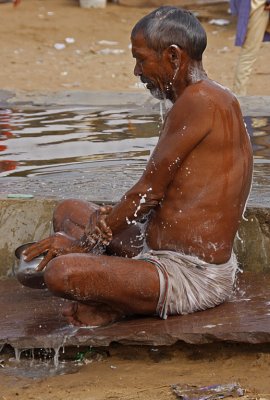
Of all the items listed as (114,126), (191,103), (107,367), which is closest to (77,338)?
(107,367)

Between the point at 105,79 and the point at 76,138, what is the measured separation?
620 cm

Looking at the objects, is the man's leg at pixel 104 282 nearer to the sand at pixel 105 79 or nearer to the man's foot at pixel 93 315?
the man's foot at pixel 93 315

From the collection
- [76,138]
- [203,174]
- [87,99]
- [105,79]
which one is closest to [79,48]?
[105,79]

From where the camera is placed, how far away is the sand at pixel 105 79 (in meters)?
3.73

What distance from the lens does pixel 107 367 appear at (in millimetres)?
3949

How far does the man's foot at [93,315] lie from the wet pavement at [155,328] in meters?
0.04

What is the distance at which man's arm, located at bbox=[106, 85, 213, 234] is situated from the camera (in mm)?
3982

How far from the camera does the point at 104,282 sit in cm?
393

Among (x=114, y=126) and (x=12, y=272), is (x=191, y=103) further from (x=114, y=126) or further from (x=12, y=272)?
(x=114, y=126)

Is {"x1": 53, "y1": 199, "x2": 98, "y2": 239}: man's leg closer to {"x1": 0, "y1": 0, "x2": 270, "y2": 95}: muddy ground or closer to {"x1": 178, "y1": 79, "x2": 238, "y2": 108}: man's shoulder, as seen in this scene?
{"x1": 178, "y1": 79, "x2": 238, "y2": 108}: man's shoulder

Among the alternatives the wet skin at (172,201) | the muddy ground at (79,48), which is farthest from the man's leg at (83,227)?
the muddy ground at (79,48)

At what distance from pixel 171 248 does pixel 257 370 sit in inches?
26.0

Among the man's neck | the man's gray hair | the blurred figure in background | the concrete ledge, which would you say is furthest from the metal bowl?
the blurred figure in background

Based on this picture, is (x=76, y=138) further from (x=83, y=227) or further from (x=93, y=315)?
(x=93, y=315)
